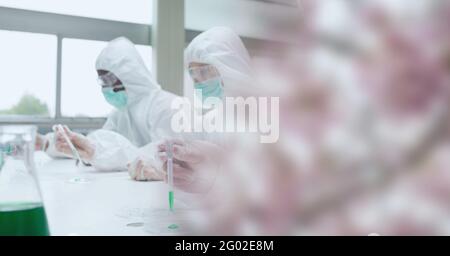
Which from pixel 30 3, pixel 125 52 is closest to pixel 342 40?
pixel 125 52

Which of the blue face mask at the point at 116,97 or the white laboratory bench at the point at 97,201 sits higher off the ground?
the blue face mask at the point at 116,97

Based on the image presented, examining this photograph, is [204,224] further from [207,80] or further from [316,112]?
[207,80]

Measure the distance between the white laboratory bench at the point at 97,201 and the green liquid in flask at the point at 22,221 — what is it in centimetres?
2

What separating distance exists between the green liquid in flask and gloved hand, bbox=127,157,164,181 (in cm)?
37

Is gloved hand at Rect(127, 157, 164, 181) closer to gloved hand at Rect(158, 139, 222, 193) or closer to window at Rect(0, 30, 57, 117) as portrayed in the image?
gloved hand at Rect(158, 139, 222, 193)

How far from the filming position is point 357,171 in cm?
17

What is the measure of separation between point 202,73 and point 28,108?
1004mm

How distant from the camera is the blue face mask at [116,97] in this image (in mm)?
1253

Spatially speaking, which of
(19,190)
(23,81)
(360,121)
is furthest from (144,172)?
(23,81)

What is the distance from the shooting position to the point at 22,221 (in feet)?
0.88

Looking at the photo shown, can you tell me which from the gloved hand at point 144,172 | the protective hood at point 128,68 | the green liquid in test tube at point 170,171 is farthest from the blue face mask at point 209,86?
the protective hood at point 128,68

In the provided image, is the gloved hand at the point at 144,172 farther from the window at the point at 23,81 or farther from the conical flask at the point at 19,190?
the window at the point at 23,81

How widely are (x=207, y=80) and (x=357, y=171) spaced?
2.40 ft

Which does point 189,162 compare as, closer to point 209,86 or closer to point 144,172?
point 144,172
